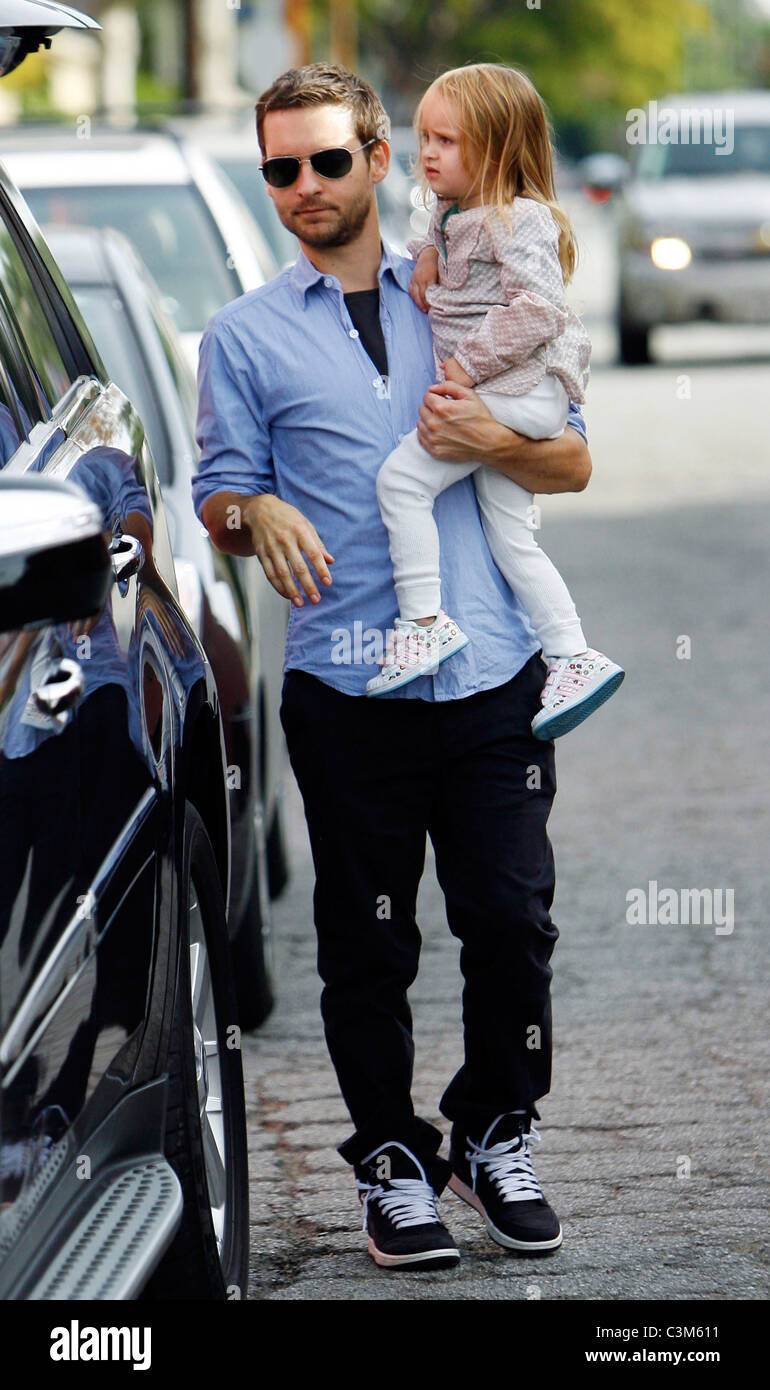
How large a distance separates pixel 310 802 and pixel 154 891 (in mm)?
843

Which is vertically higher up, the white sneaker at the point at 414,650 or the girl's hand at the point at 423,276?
the girl's hand at the point at 423,276

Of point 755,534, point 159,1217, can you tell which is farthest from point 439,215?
point 755,534

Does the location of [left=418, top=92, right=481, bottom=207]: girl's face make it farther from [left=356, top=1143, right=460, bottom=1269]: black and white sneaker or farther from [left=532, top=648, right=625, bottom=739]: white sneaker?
[left=356, top=1143, right=460, bottom=1269]: black and white sneaker

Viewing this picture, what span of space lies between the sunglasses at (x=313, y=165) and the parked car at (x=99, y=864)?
0.41 m

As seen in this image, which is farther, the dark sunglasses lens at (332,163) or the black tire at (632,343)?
the black tire at (632,343)

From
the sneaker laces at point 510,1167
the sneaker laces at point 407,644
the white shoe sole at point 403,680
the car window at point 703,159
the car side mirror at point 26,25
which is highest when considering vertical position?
the car side mirror at point 26,25

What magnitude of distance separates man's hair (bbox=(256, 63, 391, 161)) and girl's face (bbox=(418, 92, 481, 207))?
78 mm

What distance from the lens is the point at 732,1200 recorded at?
3941 millimetres

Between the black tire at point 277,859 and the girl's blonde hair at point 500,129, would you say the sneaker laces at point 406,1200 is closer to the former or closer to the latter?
the girl's blonde hair at point 500,129

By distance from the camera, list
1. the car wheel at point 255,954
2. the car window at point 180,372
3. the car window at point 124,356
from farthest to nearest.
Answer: the car window at point 180,372, the car window at point 124,356, the car wheel at point 255,954

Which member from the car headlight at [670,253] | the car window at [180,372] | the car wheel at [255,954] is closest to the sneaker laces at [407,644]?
the car wheel at [255,954]

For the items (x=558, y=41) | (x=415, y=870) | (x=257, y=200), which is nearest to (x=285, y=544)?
(x=415, y=870)

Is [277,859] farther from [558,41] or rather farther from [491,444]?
[558,41]

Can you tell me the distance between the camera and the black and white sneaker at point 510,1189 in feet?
12.3
